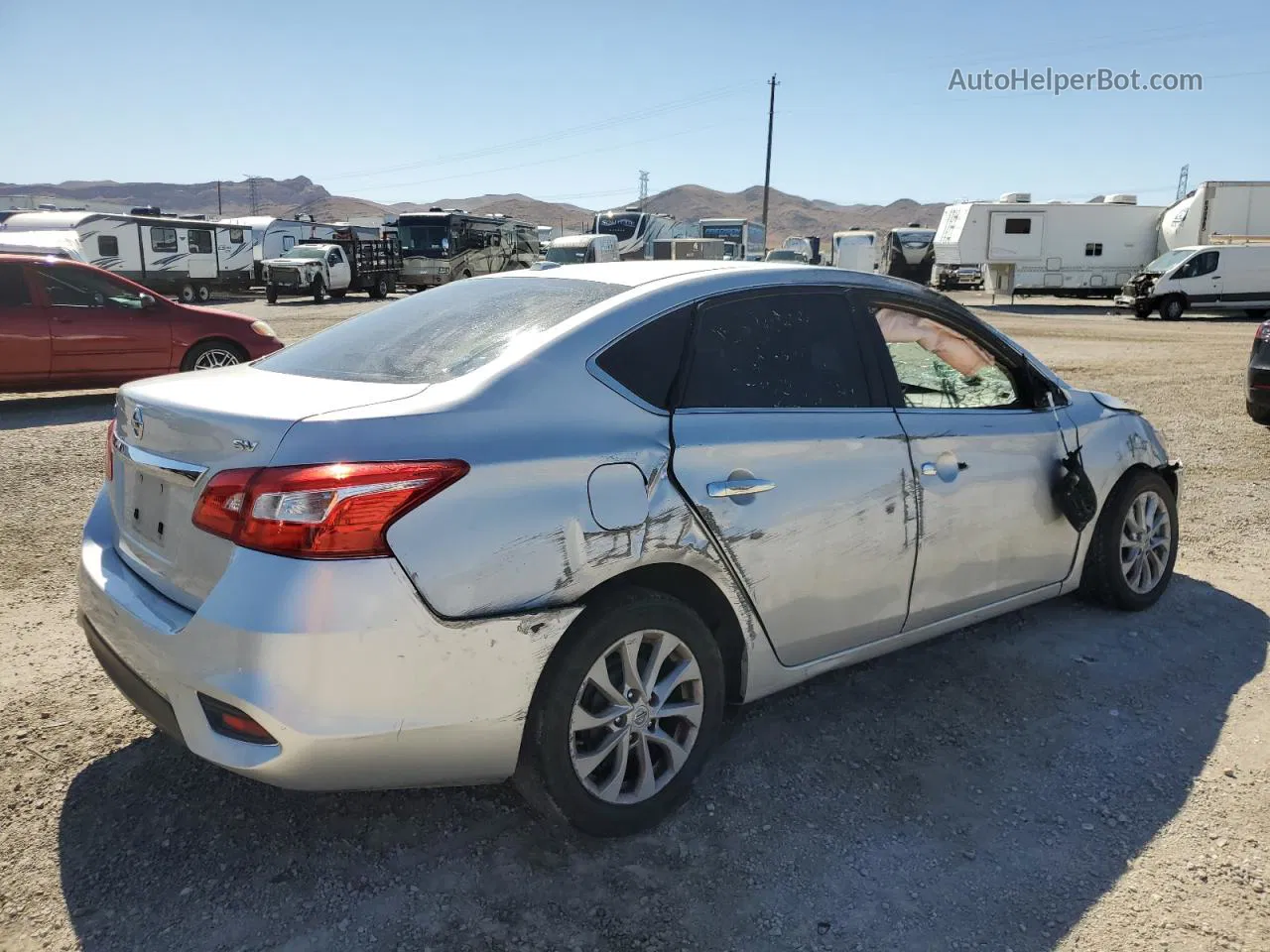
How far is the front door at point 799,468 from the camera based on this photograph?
2809mm

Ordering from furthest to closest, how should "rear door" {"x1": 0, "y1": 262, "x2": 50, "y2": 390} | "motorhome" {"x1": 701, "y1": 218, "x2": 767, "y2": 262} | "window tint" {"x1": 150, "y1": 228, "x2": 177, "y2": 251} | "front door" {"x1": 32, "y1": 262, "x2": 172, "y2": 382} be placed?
"motorhome" {"x1": 701, "y1": 218, "x2": 767, "y2": 262} → "window tint" {"x1": 150, "y1": 228, "x2": 177, "y2": 251} → "front door" {"x1": 32, "y1": 262, "x2": 172, "y2": 382} → "rear door" {"x1": 0, "y1": 262, "x2": 50, "y2": 390}

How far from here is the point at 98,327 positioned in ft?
31.5

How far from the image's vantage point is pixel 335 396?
250cm

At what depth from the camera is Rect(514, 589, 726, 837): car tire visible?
2.51 metres

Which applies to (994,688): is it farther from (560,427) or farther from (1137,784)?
(560,427)

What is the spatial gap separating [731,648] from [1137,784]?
4.60 ft

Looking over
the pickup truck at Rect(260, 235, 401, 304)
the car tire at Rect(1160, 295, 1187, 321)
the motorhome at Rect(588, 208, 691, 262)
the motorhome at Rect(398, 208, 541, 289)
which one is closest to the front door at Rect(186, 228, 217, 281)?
the pickup truck at Rect(260, 235, 401, 304)

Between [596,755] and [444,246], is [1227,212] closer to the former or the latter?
[444,246]

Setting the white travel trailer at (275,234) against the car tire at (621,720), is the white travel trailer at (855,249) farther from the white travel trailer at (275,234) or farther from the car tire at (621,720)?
the car tire at (621,720)

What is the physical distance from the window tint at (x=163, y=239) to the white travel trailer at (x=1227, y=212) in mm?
31005

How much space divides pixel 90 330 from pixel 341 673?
29.5 ft

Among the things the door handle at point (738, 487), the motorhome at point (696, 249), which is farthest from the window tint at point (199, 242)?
the door handle at point (738, 487)

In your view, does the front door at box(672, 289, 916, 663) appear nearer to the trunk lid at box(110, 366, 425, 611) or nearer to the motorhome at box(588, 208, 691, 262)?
the trunk lid at box(110, 366, 425, 611)

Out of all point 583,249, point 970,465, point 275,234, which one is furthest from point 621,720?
point 275,234
